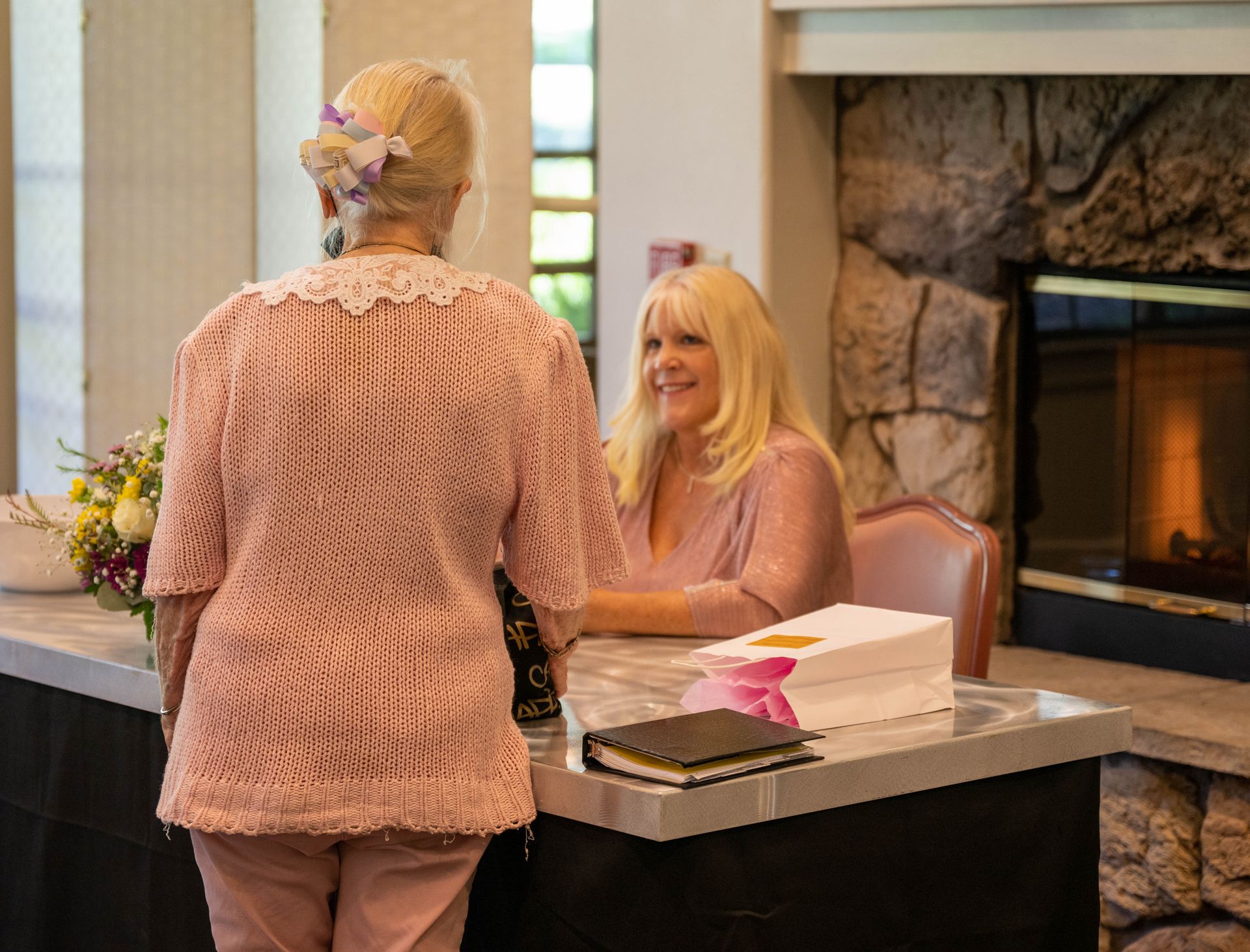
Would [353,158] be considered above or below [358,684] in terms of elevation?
above

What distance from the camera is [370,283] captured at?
1438 mm

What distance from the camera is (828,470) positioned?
8.23ft

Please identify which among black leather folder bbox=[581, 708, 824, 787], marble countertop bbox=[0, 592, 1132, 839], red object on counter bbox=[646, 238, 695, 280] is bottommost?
marble countertop bbox=[0, 592, 1132, 839]

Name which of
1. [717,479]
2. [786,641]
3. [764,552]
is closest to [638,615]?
[764,552]

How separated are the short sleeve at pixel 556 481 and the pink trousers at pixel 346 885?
0.87ft

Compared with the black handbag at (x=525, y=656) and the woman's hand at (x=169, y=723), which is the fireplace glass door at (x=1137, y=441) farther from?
the woman's hand at (x=169, y=723)

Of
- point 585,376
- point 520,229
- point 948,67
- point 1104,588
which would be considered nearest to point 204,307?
point 520,229

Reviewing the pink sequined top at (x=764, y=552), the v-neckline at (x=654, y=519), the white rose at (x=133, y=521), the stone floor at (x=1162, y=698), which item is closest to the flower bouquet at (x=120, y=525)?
the white rose at (x=133, y=521)

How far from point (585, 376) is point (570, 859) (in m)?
0.49

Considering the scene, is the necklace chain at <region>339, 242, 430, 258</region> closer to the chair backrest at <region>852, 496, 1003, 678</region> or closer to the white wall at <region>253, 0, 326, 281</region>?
the chair backrest at <region>852, 496, 1003, 678</region>

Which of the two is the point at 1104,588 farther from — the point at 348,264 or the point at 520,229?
the point at 348,264

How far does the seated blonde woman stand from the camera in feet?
7.70

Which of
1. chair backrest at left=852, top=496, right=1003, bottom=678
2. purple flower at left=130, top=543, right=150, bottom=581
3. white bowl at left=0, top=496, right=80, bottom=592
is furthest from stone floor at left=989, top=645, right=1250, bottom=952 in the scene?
white bowl at left=0, top=496, right=80, bottom=592

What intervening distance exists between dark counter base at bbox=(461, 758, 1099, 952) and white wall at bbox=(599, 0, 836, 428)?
1.73 m
